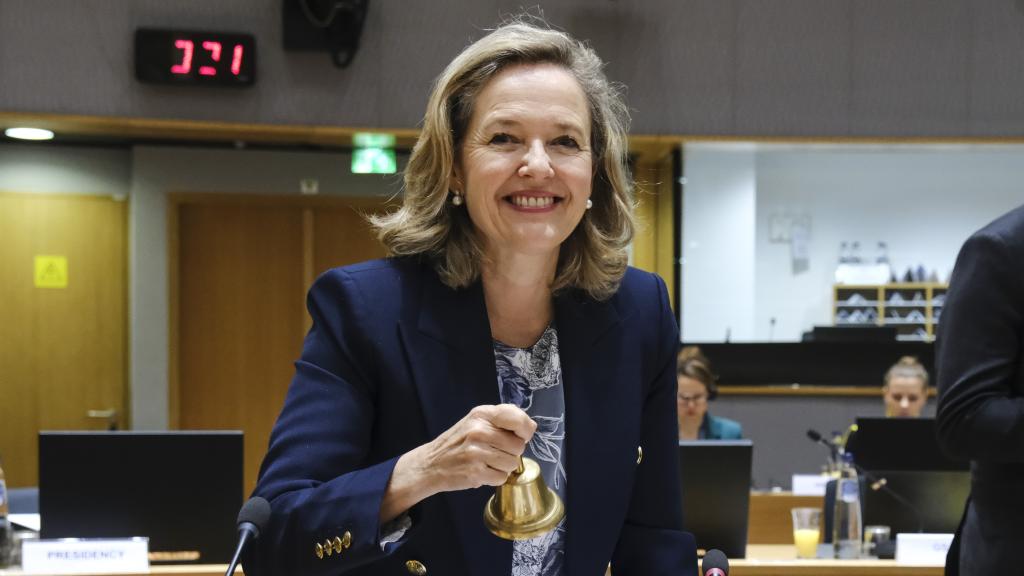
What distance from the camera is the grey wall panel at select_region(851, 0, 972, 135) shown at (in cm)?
655

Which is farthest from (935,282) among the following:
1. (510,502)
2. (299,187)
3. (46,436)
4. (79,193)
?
(510,502)

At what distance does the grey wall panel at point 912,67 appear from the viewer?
6555mm

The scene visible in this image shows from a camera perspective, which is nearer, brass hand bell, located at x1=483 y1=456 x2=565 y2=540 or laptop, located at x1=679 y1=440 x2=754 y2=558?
brass hand bell, located at x1=483 y1=456 x2=565 y2=540

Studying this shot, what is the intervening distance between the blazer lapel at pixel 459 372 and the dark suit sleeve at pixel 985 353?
34.2 inches

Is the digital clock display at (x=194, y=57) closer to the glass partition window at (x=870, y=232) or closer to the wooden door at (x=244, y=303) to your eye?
the wooden door at (x=244, y=303)

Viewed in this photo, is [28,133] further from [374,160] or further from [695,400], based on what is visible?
[695,400]

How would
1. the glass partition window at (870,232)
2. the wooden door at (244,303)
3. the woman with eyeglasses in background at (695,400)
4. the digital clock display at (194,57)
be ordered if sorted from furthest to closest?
1. the glass partition window at (870,232)
2. the wooden door at (244,303)
3. the digital clock display at (194,57)
4. the woman with eyeglasses in background at (695,400)

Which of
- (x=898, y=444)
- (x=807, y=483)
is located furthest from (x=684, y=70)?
(x=898, y=444)

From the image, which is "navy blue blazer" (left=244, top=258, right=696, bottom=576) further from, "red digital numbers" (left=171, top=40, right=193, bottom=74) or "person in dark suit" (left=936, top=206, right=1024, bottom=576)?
"red digital numbers" (left=171, top=40, right=193, bottom=74)

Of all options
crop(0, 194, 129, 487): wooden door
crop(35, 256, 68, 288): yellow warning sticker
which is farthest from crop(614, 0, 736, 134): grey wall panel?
crop(35, 256, 68, 288): yellow warning sticker

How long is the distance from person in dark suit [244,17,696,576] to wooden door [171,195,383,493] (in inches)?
225

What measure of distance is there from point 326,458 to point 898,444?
9.10 ft

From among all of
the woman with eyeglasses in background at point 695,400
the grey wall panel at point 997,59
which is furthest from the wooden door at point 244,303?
the grey wall panel at point 997,59

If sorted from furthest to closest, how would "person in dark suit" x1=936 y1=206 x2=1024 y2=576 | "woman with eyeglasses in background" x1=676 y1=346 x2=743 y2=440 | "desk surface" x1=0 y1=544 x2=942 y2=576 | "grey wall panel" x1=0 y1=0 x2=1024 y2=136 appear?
"grey wall panel" x1=0 y1=0 x2=1024 y2=136 → "woman with eyeglasses in background" x1=676 y1=346 x2=743 y2=440 → "desk surface" x1=0 y1=544 x2=942 y2=576 → "person in dark suit" x1=936 y1=206 x2=1024 y2=576
